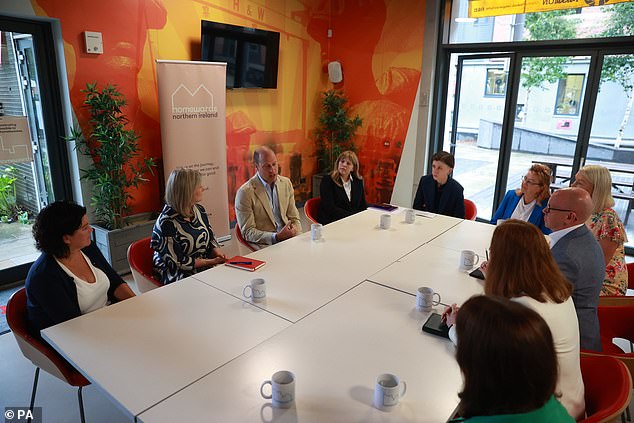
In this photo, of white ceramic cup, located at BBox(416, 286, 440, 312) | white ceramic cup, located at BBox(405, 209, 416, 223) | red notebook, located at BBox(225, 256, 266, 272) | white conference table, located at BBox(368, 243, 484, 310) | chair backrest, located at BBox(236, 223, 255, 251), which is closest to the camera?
white ceramic cup, located at BBox(416, 286, 440, 312)

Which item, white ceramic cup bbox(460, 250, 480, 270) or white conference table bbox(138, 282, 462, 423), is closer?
white conference table bbox(138, 282, 462, 423)

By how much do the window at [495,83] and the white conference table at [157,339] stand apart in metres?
4.86

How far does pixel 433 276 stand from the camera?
8.38 feet

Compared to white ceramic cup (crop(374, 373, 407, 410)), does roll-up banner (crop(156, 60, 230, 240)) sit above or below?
above

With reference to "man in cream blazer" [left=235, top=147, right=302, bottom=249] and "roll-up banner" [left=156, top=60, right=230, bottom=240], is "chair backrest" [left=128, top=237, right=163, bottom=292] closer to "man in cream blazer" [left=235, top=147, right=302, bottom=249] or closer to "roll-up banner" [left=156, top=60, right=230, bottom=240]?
"man in cream blazer" [left=235, top=147, right=302, bottom=249]

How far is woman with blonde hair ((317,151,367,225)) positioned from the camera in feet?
13.5

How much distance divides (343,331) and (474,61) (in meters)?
5.04

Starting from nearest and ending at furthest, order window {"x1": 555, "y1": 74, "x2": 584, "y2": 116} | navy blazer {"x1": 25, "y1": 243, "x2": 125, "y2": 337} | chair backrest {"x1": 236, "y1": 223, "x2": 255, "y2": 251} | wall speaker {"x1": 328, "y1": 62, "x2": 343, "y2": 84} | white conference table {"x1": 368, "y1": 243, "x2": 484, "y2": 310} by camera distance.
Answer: navy blazer {"x1": 25, "y1": 243, "x2": 125, "y2": 337}
white conference table {"x1": 368, "y1": 243, "x2": 484, "y2": 310}
chair backrest {"x1": 236, "y1": 223, "x2": 255, "y2": 251}
window {"x1": 555, "y1": 74, "x2": 584, "y2": 116}
wall speaker {"x1": 328, "y1": 62, "x2": 343, "y2": 84}


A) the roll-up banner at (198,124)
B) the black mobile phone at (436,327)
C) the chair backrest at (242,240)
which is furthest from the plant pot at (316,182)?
the black mobile phone at (436,327)

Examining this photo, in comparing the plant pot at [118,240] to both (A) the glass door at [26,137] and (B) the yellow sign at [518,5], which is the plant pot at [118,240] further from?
(B) the yellow sign at [518,5]

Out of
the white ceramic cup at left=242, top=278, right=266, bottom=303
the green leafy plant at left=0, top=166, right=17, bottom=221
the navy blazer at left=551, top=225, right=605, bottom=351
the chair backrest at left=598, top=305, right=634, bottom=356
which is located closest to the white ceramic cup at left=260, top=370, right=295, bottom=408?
the white ceramic cup at left=242, top=278, right=266, bottom=303

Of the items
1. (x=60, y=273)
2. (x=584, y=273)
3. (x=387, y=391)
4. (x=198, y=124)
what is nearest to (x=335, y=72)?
(x=198, y=124)

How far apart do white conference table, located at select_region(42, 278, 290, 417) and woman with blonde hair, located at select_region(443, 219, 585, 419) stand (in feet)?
3.15

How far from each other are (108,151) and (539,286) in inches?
146
